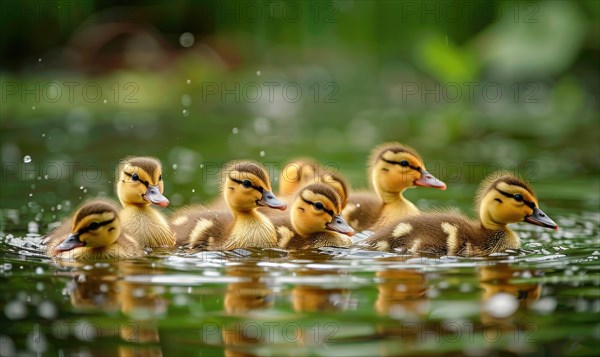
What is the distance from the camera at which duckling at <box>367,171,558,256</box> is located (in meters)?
5.57

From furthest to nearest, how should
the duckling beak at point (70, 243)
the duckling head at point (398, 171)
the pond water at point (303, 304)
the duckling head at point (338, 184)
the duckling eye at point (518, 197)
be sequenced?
the duckling head at point (398, 171) → the duckling head at point (338, 184) → the duckling eye at point (518, 197) → the duckling beak at point (70, 243) → the pond water at point (303, 304)

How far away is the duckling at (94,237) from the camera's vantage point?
5258mm

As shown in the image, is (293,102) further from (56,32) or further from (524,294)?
(524,294)

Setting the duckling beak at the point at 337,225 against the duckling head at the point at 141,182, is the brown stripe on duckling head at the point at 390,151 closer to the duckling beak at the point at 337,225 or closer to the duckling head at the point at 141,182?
the duckling beak at the point at 337,225

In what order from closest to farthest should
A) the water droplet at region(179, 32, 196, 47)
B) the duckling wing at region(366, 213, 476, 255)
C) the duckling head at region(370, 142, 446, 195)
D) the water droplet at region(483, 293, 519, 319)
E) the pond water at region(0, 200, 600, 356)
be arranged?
the pond water at region(0, 200, 600, 356) → the water droplet at region(483, 293, 519, 319) → the duckling wing at region(366, 213, 476, 255) → the duckling head at region(370, 142, 446, 195) → the water droplet at region(179, 32, 196, 47)

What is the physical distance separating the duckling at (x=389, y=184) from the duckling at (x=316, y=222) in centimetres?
65

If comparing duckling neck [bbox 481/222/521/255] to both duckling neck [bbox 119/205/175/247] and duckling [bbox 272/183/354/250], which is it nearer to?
duckling [bbox 272/183/354/250]

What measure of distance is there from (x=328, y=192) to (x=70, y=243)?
1339mm

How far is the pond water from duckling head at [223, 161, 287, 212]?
Answer: 0.31 metres

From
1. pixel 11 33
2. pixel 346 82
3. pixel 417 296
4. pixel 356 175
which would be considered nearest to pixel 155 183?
pixel 417 296

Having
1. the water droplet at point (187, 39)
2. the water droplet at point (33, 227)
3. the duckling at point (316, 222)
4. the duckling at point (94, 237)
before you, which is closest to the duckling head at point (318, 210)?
the duckling at point (316, 222)

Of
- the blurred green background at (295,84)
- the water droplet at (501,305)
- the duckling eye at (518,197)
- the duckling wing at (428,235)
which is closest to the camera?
the water droplet at (501,305)

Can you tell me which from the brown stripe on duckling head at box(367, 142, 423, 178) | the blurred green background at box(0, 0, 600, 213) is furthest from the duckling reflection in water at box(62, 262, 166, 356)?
the blurred green background at box(0, 0, 600, 213)

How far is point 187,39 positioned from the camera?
14445 mm
